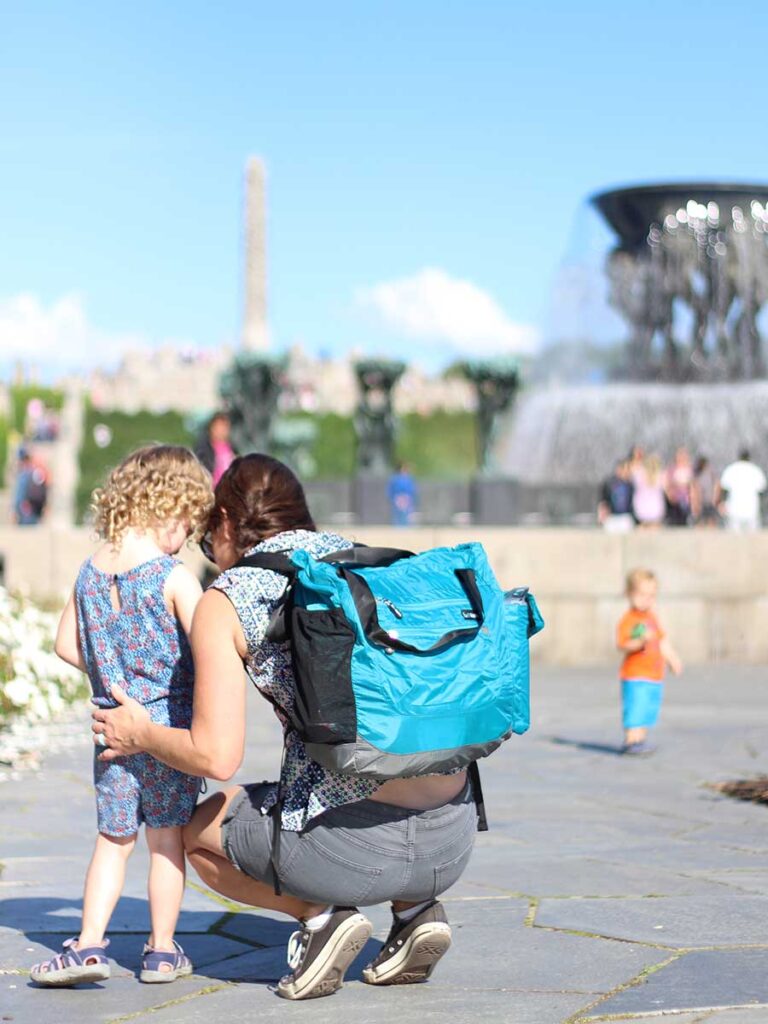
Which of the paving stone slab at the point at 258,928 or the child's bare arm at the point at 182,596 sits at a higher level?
the child's bare arm at the point at 182,596

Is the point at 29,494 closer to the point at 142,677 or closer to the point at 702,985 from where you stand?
the point at 142,677

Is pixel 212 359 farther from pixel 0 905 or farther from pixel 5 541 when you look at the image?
pixel 0 905

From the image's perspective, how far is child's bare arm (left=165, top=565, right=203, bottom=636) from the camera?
12.2ft

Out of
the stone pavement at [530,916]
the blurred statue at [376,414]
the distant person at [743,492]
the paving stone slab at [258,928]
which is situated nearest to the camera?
the stone pavement at [530,916]

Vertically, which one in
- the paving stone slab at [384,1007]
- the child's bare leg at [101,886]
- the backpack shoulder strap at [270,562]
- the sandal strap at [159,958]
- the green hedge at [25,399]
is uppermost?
the green hedge at [25,399]

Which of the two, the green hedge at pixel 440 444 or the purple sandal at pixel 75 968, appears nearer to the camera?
the purple sandal at pixel 75 968

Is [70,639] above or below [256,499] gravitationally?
below

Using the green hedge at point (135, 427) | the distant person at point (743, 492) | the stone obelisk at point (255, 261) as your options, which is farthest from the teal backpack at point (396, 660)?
the stone obelisk at point (255, 261)

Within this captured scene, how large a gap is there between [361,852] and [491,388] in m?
16.4

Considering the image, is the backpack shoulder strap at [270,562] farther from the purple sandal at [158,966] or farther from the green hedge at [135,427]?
the green hedge at [135,427]

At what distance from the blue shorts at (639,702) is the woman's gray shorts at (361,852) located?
4330 millimetres

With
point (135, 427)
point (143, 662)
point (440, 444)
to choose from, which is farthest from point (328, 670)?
point (440, 444)

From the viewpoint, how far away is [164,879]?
12.3 feet

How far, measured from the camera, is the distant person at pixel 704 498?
1672cm
